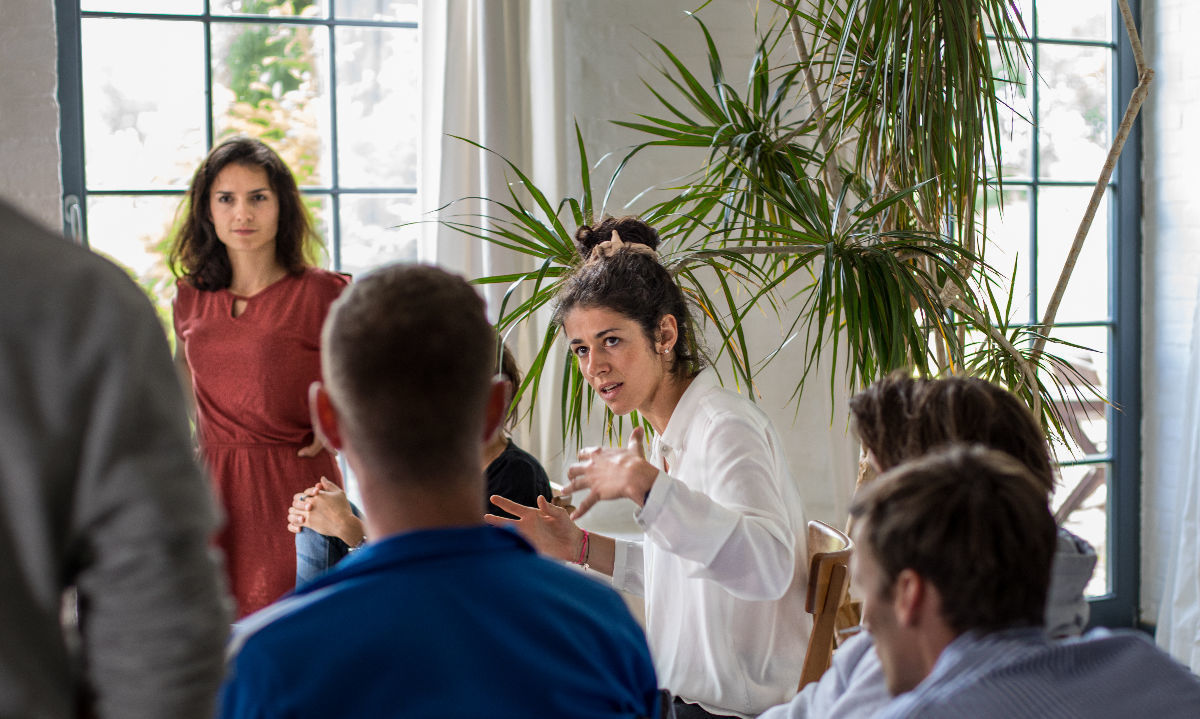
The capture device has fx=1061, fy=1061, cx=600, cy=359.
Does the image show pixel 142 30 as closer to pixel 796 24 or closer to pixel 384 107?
pixel 384 107

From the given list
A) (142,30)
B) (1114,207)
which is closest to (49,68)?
(142,30)

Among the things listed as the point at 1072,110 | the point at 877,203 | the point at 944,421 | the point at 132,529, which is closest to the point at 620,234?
the point at 877,203

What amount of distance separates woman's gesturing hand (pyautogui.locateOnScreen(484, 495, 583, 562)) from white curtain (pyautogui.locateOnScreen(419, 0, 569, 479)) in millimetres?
1110

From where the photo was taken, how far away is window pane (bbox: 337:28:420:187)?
320 cm

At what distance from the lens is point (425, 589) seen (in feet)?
2.65

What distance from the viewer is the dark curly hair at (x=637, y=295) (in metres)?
1.88

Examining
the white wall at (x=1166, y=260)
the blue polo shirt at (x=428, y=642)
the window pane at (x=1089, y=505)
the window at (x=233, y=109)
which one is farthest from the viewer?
the window pane at (x=1089, y=505)

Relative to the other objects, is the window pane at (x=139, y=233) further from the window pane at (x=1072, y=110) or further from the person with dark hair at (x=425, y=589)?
Result: the window pane at (x=1072, y=110)

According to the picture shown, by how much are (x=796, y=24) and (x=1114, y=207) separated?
6.63 feet

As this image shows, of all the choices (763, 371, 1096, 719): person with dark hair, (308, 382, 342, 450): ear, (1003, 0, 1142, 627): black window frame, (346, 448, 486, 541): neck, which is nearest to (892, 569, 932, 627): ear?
(763, 371, 1096, 719): person with dark hair

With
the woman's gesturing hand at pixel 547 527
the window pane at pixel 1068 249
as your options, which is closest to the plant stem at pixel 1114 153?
the woman's gesturing hand at pixel 547 527

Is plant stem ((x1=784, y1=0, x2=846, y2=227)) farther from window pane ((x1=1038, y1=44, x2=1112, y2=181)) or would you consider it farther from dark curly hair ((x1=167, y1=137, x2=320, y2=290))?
window pane ((x1=1038, y1=44, x2=1112, y2=181))

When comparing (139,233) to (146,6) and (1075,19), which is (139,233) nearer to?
(146,6)

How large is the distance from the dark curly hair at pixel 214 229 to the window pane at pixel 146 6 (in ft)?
2.78
